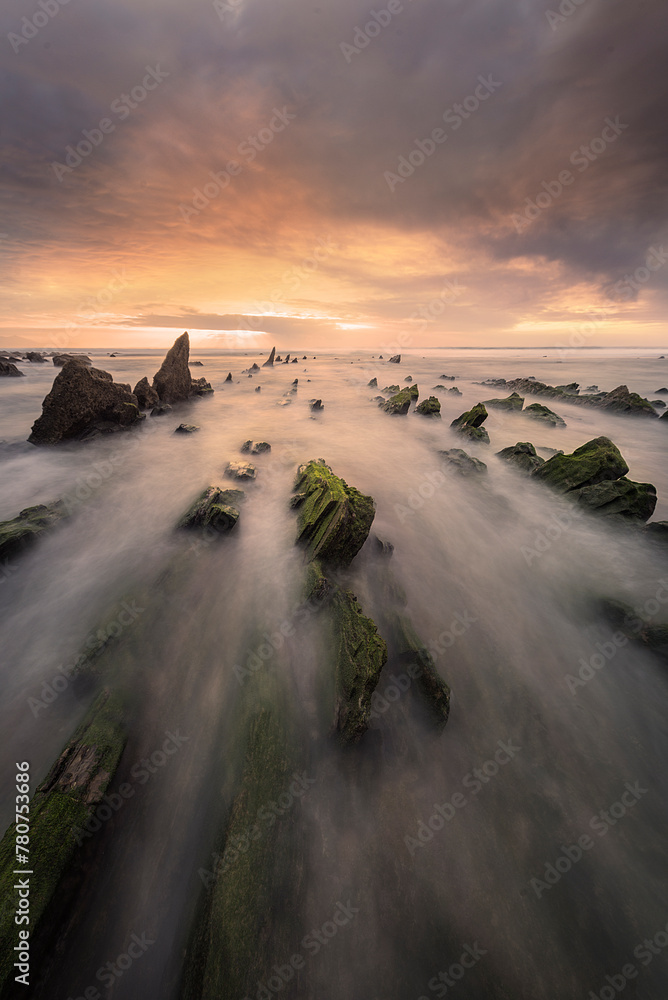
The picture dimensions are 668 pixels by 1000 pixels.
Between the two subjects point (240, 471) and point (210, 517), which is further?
point (240, 471)

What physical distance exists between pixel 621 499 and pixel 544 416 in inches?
558

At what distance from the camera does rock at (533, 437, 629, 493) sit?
33.8 ft

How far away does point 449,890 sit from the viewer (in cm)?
348

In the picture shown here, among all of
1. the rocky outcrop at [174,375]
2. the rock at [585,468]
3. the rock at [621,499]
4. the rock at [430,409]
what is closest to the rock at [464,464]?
the rock at [585,468]

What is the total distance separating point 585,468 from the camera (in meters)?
10.7

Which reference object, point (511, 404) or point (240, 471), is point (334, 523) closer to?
point (240, 471)

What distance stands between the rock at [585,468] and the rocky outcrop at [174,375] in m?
22.8

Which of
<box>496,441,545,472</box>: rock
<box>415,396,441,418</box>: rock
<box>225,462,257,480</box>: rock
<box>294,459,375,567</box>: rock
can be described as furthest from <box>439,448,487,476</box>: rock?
<box>415,396,441,418</box>: rock

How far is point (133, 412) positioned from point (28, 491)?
724 cm

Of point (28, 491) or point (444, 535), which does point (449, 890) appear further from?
point (28, 491)

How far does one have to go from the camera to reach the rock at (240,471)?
37.5ft

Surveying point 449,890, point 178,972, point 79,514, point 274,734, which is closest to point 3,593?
point 79,514

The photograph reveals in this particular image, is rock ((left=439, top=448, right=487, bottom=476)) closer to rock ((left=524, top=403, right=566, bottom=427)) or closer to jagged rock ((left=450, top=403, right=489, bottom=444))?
jagged rock ((left=450, top=403, right=489, bottom=444))

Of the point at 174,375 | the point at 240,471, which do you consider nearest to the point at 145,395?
the point at 174,375
